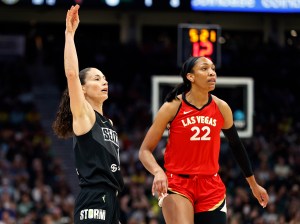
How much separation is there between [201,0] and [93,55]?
6630 millimetres

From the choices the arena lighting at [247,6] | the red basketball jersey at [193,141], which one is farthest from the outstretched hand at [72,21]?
the arena lighting at [247,6]

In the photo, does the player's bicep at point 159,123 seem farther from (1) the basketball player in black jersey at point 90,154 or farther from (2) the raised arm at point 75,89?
(2) the raised arm at point 75,89

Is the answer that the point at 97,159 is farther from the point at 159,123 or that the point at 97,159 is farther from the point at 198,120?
the point at 198,120

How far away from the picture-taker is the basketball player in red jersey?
245 inches

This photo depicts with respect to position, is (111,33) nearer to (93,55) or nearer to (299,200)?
(93,55)

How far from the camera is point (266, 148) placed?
63.1 feet

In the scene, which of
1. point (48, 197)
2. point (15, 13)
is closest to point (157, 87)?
point (48, 197)

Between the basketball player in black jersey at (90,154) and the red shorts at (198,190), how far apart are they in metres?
0.79

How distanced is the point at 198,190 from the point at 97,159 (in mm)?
1145

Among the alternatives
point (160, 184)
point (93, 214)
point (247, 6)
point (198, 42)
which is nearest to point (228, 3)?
point (247, 6)

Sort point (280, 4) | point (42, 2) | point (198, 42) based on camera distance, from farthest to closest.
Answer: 1. point (280, 4)
2. point (42, 2)
3. point (198, 42)

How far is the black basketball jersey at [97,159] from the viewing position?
5.43 m

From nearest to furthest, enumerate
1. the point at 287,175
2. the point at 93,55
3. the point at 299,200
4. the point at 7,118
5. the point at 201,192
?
the point at 201,192, the point at 299,200, the point at 287,175, the point at 7,118, the point at 93,55

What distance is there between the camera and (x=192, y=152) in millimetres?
6277
